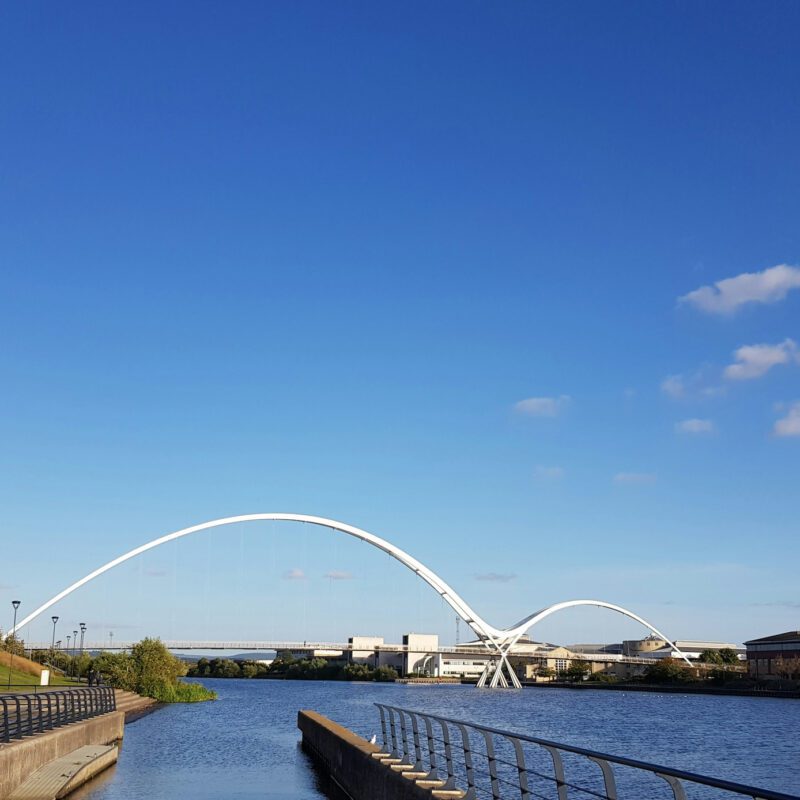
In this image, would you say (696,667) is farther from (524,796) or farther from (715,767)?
(524,796)

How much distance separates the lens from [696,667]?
149375 millimetres

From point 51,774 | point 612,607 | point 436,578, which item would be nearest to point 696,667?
point 612,607

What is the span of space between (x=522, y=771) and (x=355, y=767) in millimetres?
8897

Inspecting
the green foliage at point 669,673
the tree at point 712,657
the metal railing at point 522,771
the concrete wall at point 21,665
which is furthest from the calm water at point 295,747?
the tree at point 712,657

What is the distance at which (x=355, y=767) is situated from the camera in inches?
714

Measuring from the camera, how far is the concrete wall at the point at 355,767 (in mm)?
13508

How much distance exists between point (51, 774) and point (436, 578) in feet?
350

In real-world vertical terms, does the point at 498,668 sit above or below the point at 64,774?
above

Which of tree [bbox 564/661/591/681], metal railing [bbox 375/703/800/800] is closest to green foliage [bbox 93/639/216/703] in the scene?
metal railing [bbox 375/703/800/800]

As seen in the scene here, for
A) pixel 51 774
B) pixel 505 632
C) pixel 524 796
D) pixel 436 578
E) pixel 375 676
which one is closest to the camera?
pixel 524 796

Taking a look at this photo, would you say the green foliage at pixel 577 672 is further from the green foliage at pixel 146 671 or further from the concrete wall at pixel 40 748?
the concrete wall at pixel 40 748

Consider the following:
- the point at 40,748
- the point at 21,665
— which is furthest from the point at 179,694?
the point at 40,748

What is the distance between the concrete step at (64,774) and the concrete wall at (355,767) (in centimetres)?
514

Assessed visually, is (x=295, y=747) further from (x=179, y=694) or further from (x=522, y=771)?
(x=179, y=694)
